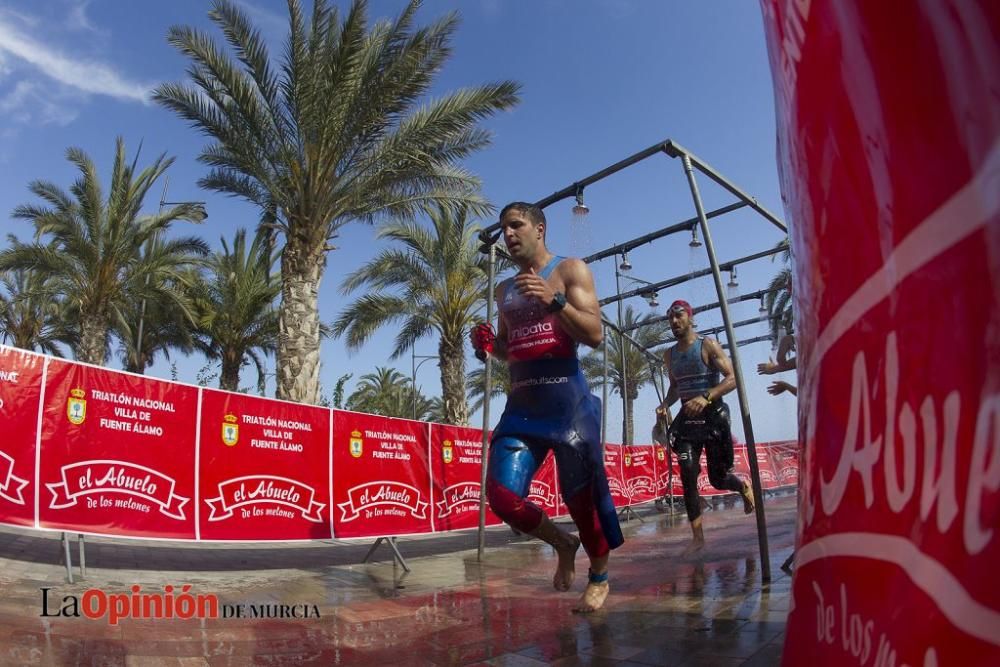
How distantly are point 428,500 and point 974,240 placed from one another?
24.0 feet

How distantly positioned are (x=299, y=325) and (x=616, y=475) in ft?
21.9

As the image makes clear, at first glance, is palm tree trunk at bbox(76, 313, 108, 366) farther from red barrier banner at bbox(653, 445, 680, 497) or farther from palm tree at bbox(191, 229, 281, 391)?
red barrier banner at bbox(653, 445, 680, 497)

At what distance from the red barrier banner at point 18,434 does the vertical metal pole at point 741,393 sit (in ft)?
16.2

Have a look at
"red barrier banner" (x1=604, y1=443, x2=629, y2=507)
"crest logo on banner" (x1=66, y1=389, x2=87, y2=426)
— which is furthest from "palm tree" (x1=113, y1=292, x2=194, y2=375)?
"crest logo on banner" (x1=66, y1=389, x2=87, y2=426)

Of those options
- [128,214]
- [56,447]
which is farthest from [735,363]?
[128,214]

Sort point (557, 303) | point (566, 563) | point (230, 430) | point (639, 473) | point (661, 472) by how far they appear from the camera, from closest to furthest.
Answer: point (557, 303) → point (566, 563) → point (230, 430) → point (639, 473) → point (661, 472)

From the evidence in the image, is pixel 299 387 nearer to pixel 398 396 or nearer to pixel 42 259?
pixel 42 259

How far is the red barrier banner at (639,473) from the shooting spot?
13.3 meters

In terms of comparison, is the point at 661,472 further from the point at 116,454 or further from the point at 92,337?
the point at 92,337

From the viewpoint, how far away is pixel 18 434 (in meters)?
4.57

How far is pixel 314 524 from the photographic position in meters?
6.16

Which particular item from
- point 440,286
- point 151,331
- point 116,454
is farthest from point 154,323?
point 116,454

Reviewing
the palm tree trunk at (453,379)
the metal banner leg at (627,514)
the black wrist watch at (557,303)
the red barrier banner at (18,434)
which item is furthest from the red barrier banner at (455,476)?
the palm tree trunk at (453,379)

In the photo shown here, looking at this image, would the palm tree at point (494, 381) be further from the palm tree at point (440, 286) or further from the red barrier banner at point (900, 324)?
the red barrier banner at point (900, 324)
